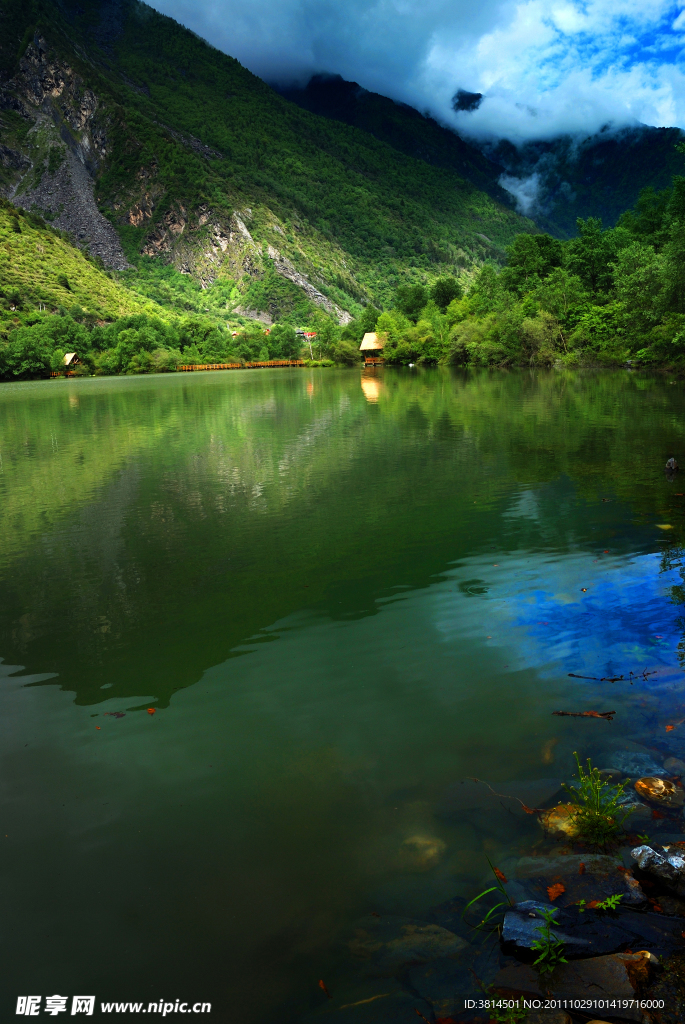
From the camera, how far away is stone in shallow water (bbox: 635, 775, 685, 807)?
479 cm

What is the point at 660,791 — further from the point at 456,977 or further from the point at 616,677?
the point at 456,977

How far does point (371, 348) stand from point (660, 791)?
130m

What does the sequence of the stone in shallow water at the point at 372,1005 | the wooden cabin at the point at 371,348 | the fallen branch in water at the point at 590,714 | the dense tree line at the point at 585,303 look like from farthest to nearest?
the wooden cabin at the point at 371,348, the dense tree line at the point at 585,303, the fallen branch in water at the point at 590,714, the stone in shallow water at the point at 372,1005

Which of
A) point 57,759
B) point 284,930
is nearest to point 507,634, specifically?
point 284,930

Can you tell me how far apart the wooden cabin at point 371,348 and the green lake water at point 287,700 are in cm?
11633

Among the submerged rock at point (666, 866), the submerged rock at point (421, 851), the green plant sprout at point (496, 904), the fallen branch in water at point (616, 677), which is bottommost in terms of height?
the submerged rock at point (421, 851)

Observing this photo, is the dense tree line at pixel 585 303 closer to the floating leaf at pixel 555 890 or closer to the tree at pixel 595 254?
the tree at pixel 595 254

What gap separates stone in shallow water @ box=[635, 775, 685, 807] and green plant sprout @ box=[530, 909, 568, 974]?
1707mm

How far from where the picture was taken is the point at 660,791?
16.0 feet

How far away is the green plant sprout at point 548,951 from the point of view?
3.52 m

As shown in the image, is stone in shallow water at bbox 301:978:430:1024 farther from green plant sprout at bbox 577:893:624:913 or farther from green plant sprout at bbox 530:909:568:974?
green plant sprout at bbox 577:893:624:913

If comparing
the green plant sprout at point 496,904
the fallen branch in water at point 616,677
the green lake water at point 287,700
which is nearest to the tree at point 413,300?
the green lake water at point 287,700

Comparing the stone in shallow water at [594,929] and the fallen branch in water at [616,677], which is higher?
the fallen branch in water at [616,677]

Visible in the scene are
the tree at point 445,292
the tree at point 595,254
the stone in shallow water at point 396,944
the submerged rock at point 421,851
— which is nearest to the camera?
the stone in shallow water at point 396,944
